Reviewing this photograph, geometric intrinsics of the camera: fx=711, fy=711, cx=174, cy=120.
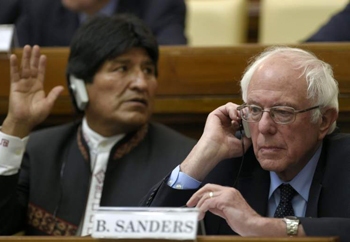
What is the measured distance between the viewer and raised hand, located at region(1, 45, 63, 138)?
197cm

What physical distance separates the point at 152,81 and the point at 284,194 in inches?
27.4

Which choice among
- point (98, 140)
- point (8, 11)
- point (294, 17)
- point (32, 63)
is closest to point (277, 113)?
point (98, 140)

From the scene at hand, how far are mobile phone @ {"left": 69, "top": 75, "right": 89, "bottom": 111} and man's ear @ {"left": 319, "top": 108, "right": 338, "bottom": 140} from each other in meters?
0.79

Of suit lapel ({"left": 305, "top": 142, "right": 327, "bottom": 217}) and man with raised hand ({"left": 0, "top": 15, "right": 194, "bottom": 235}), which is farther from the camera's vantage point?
man with raised hand ({"left": 0, "top": 15, "right": 194, "bottom": 235})

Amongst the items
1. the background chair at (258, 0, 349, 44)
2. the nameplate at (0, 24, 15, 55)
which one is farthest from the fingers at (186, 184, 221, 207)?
the background chair at (258, 0, 349, 44)

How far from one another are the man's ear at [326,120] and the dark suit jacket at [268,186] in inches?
1.5

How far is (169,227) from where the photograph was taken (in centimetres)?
113

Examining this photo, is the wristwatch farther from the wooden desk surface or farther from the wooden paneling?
the wooden paneling

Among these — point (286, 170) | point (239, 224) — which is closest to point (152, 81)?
point (286, 170)

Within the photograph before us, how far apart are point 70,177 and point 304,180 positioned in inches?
30.7

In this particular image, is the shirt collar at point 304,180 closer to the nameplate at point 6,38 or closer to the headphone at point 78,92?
the headphone at point 78,92

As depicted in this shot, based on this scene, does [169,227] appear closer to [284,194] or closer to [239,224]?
[239,224]

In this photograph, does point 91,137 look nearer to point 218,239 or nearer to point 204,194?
point 204,194

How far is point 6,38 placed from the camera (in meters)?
2.27
